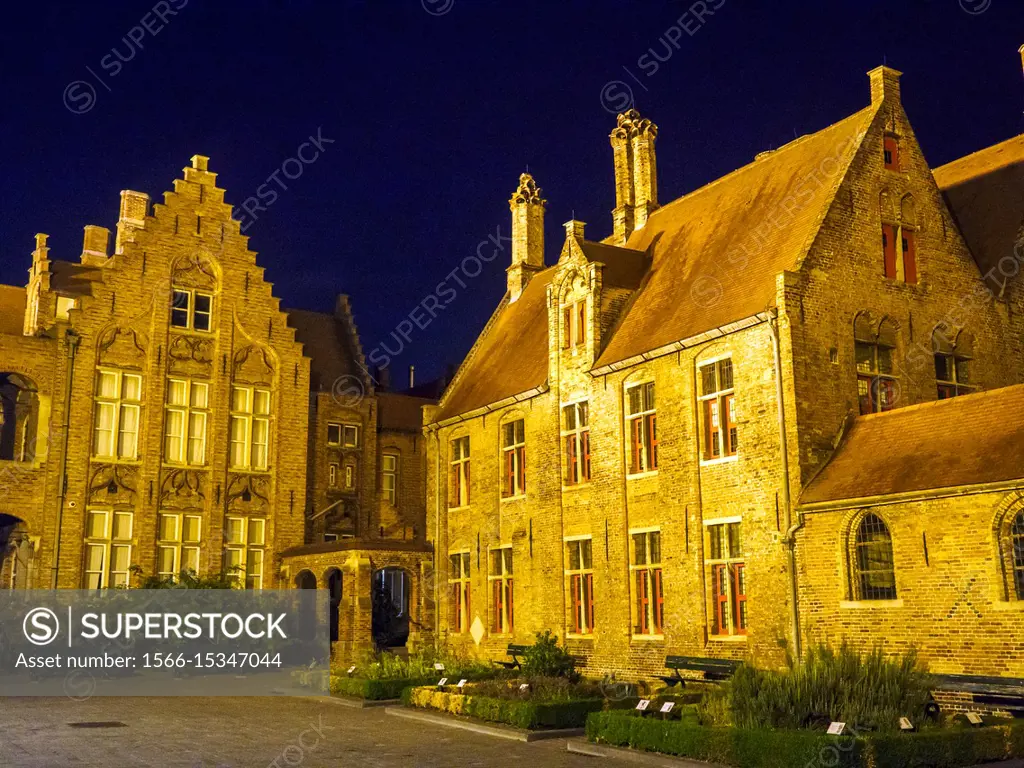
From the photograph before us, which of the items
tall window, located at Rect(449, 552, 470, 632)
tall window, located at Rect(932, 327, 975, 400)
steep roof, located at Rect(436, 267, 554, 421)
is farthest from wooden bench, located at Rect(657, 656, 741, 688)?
tall window, located at Rect(449, 552, 470, 632)

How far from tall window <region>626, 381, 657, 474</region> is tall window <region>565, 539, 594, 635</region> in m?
2.70

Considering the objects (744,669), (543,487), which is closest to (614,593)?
(543,487)

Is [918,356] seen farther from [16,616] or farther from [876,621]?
[16,616]

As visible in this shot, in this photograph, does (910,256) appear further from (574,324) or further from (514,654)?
(514,654)

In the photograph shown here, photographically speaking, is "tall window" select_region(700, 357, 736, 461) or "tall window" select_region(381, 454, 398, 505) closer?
"tall window" select_region(700, 357, 736, 461)

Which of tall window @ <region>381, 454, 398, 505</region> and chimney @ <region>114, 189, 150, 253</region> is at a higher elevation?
chimney @ <region>114, 189, 150, 253</region>

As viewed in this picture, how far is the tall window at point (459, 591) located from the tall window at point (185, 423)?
8.71 meters

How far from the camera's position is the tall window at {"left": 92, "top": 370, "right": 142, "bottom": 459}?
32062 millimetres

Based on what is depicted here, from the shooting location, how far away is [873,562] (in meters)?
18.7

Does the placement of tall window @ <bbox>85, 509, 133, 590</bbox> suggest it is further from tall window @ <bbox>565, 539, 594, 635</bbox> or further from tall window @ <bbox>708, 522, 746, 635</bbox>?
tall window @ <bbox>708, 522, 746, 635</bbox>

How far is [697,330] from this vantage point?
2266 centimetres

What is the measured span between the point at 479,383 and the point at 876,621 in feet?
52.3

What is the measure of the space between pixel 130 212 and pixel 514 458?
1697 cm

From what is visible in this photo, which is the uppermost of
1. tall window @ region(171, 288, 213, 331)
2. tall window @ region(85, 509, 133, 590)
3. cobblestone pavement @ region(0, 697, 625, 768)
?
tall window @ region(171, 288, 213, 331)
